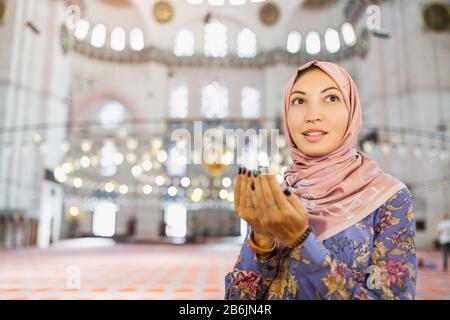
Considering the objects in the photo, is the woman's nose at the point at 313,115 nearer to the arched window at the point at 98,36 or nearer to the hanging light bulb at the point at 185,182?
the hanging light bulb at the point at 185,182

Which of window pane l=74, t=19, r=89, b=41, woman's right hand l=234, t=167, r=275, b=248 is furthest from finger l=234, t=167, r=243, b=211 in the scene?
window pane l=74, t=19, r=89, b=41

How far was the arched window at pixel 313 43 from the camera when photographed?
Result: 63.1 ft

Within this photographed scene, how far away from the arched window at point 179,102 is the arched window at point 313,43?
633cm

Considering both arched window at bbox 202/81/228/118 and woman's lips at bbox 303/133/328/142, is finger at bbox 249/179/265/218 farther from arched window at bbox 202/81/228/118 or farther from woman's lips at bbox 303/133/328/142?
arched window at bbox 202/81/228/118

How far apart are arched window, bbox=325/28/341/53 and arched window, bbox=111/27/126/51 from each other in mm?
9754

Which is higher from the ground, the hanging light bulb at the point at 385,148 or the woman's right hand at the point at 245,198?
the hanging light bulb at the point at 385,148

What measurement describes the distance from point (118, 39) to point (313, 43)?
31.0ft

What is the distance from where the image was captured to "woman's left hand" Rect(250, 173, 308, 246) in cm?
78

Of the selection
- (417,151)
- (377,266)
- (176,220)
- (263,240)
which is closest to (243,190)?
(263,240)

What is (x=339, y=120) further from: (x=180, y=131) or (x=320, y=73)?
(x=180, y=131)

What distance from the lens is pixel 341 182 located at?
101 centimetres

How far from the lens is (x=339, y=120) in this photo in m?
1.04

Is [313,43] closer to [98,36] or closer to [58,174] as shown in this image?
[98,36]

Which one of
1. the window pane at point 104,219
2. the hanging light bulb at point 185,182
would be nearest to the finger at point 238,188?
the hanging light bulb at point 185,182
